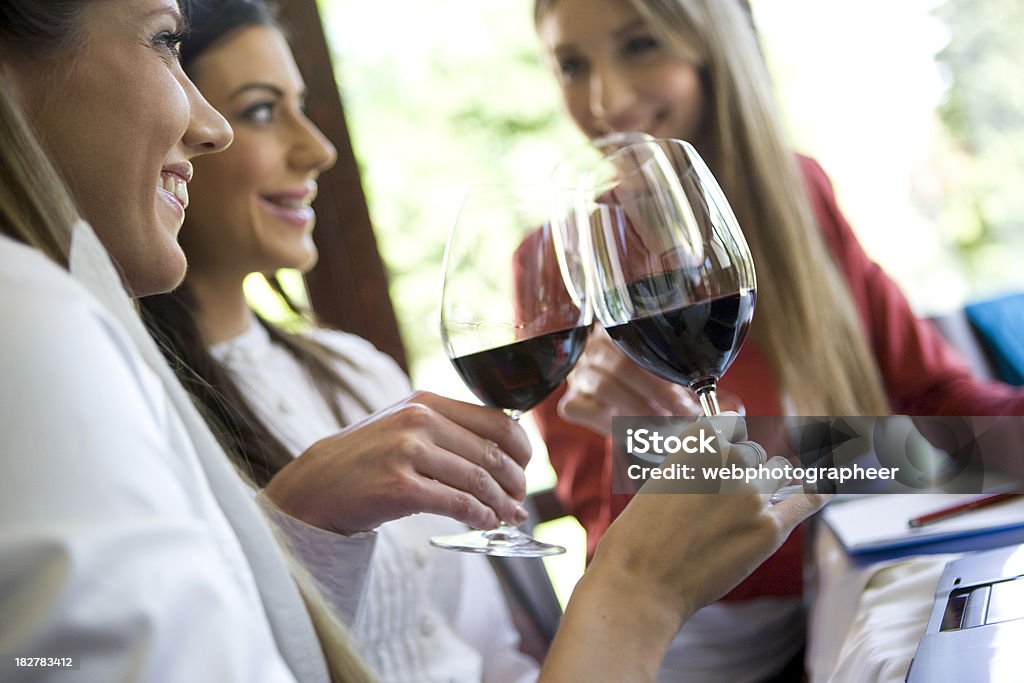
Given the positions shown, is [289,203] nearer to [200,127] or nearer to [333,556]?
[200,127]

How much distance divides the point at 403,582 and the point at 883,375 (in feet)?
2.83

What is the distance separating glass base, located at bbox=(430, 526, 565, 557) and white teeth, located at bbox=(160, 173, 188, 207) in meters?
0.36

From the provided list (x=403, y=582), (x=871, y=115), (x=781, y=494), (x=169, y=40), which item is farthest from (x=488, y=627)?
(x=871, y=115)

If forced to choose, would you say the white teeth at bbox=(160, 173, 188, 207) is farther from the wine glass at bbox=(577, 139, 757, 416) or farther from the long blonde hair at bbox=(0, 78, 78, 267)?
the wine glass at bbox=(577, 139, 757, 416)

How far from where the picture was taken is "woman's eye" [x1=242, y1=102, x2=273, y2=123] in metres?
1.31

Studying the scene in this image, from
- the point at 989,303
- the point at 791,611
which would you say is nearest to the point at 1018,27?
the point at 989,303

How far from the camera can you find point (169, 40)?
2.54 feet

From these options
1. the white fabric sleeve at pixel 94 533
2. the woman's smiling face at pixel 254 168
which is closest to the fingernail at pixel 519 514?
the white fabric sleeve at pixel 94 533

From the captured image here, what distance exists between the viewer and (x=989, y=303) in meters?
2.07

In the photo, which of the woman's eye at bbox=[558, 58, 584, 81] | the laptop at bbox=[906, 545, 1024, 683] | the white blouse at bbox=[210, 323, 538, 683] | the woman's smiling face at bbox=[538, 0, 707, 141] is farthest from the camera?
the woman's eye at bbox=[558, 58, 584, 81]

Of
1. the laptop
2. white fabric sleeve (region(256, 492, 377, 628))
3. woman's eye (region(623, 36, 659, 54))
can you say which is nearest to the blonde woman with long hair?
woman's eye (region(623, 36, 659, 54))

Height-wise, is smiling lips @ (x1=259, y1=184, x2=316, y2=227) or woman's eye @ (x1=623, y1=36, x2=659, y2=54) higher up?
woman's eye @ (x1=623, y1=36, x2=659, y2=54)

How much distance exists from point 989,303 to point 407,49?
141cm

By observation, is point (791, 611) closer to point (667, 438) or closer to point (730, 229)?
point (667, 438)
